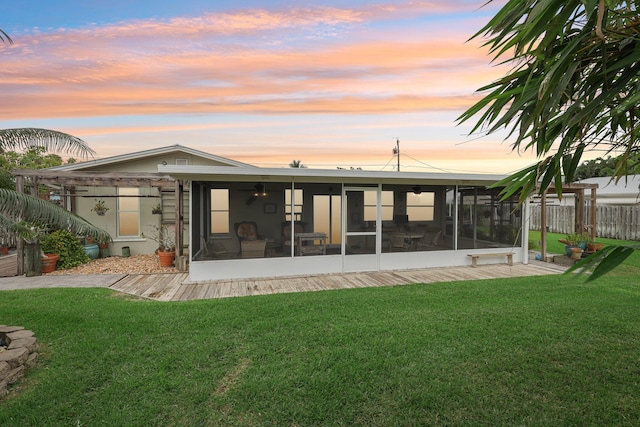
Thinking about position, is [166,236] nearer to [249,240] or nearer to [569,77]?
[249,240]

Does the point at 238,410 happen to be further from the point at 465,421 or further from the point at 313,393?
the point at 465,421

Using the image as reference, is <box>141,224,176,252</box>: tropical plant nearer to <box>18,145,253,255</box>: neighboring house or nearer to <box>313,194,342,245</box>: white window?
<box>18,145,253,255</box>: neighboring house

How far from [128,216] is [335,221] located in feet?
23.0

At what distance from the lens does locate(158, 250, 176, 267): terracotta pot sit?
9.01 m

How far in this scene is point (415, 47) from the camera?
712 centimetres

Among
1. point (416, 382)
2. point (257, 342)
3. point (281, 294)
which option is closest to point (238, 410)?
point (257, 342)

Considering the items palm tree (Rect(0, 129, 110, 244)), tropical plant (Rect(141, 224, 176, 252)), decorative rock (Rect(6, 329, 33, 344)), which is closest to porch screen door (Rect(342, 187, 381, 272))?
palm tree (Rect(0, 129, 110, 244))

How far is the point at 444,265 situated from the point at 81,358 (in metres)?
7.84

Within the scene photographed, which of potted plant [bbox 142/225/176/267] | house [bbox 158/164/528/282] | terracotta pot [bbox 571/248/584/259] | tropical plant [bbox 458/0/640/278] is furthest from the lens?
potted plant [bbox 142/225/176/267]

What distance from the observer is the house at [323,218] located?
7.55 m

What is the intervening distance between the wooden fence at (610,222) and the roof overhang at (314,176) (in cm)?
927

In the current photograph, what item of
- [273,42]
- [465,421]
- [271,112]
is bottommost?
[465,421]

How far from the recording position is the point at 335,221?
8.26 m

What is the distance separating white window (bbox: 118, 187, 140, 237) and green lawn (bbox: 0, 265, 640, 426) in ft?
18.1
